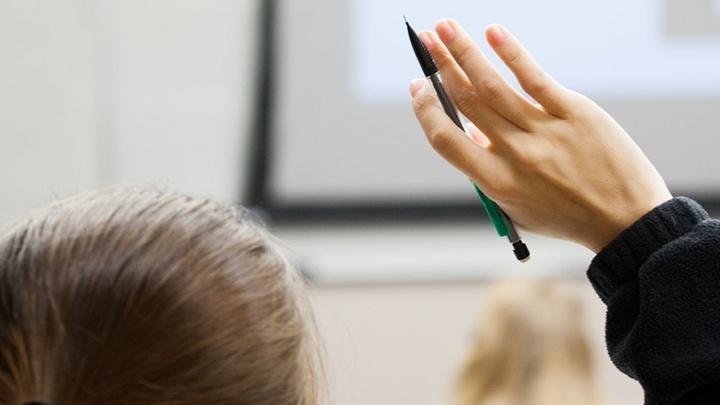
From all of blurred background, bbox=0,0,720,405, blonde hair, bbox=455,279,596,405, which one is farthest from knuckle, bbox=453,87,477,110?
blurred background, bbox=0,0,720,405

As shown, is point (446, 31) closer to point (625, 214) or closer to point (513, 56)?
point (513, 56)

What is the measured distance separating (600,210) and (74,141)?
7.13ft

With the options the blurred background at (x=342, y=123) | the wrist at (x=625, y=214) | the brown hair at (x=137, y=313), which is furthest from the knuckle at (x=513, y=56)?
the blurred background at (x=342, y=123)

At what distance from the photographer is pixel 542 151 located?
80 cm

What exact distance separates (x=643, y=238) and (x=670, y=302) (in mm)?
45

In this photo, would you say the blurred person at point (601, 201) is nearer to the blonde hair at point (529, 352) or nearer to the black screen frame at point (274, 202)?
the blonde hair at point (529, 352)

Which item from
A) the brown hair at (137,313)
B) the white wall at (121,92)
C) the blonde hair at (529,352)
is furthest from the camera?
the white wall at (121,92)

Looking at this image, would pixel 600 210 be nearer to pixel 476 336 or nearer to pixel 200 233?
pixel 200 233

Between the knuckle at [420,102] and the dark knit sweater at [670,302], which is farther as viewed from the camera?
the knuckle at [420,102]

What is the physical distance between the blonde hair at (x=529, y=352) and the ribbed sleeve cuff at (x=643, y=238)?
1.14 metres

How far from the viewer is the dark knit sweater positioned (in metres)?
0.74

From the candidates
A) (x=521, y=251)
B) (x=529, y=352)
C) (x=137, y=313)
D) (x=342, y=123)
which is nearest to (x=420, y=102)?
(x=521, y=251)

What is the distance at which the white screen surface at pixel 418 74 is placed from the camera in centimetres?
282

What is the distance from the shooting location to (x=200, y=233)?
742 mm
